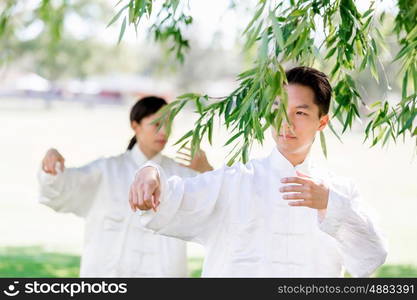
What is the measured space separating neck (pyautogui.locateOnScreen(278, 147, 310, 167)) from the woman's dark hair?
172 centimetres

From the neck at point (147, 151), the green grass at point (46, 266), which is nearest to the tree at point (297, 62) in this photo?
the neck at point (147, 151)

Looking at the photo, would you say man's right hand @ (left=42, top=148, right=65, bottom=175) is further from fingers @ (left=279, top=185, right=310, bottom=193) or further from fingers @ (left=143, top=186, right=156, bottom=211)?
fingers @ (left=279, top=185, right=310, bottom=193)

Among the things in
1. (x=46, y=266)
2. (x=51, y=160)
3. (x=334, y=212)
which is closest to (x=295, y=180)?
(x=334, y=212)

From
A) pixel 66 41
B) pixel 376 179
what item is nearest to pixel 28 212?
pixel 376 179

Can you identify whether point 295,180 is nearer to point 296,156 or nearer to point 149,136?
point 296,156

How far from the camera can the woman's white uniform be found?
206 inches

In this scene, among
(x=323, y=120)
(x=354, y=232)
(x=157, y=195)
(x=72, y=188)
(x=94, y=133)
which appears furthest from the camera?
(x=94, y=133)

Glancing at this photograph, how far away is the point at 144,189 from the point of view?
303cm

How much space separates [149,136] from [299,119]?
193 centimetres

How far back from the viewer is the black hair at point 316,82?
11.9 feet

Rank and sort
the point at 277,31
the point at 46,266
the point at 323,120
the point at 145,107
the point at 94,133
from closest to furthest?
the point at 277,31 → the point at 323,120 → the point at 145,107 → the point at 46,266 → the point at 94,133

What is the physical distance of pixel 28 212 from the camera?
15539 mm

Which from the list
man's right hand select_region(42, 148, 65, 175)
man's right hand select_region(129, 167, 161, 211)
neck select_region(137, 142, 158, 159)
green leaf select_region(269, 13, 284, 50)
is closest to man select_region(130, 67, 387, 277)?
man's right hand select_region(129, 167, 161, 211)

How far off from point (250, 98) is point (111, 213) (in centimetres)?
236
